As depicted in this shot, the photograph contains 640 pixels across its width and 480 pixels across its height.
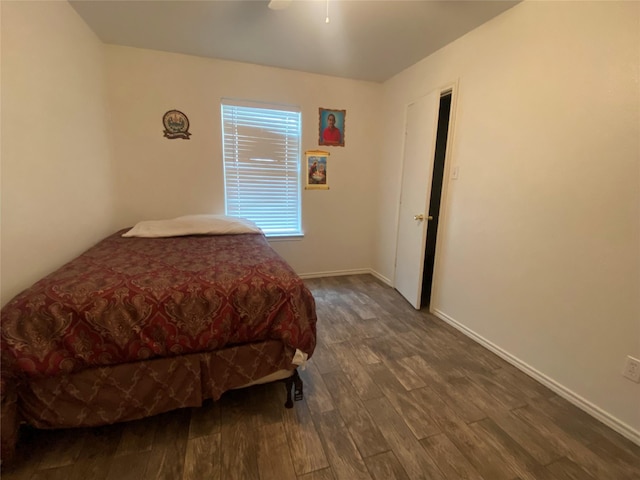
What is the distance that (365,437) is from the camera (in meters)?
1.38

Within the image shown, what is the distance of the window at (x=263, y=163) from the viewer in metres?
3.06

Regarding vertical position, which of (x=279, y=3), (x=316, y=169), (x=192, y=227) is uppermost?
(x=279, y=3)

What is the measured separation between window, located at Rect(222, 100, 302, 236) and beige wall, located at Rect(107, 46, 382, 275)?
10 centimetres

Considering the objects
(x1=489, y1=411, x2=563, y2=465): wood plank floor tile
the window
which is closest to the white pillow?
the window

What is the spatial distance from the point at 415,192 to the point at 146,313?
2.49 metres

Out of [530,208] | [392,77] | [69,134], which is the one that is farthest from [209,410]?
[392,77]

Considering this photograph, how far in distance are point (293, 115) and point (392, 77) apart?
1216mm

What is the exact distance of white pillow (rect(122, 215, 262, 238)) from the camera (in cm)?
235

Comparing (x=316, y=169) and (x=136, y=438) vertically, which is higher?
(x=316, y=169)

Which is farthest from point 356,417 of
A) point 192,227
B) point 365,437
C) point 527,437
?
point 192,227

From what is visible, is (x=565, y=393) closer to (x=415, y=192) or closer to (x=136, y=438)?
(x=415, y=192)

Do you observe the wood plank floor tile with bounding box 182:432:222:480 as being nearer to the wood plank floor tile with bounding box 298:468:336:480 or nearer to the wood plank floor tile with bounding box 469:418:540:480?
the wood plank floor tile with bounding box 298:468:336:480

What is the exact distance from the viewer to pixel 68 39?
6.53 ft

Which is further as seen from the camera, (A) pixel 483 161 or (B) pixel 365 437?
(A) pixel 483 161
